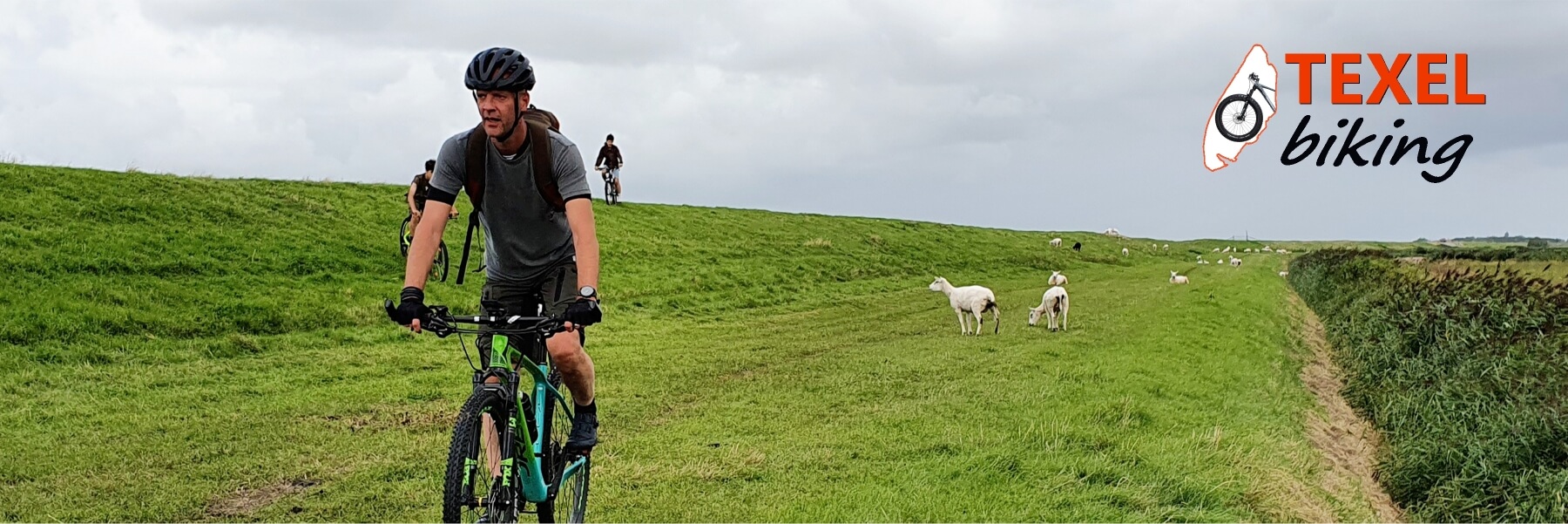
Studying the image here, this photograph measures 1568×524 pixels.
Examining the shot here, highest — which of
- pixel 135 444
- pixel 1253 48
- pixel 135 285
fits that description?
pixel 1253 48

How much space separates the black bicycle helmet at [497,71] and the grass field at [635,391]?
3220mm

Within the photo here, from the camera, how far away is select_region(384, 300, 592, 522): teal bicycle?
4.39 metres

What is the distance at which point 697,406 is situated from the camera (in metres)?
11.2

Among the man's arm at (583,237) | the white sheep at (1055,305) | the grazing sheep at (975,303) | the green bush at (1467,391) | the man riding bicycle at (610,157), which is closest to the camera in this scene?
the man's arm at (583,237)

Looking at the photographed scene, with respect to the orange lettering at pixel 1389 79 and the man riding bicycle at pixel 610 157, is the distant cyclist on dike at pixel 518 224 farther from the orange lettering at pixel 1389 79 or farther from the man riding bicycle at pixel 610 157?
the man riding bicycle at pixel 610 157

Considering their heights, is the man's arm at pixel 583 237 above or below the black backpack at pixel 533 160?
below

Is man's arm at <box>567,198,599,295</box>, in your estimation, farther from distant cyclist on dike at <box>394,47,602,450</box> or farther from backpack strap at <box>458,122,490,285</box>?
backpack strap at <box>458,122,490,285</box>

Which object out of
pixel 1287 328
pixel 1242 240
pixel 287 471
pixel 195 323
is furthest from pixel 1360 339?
pixel 1242 240

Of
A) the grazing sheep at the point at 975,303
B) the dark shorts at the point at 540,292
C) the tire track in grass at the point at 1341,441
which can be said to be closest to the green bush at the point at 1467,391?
the tire track in grass at the point at 1341,441

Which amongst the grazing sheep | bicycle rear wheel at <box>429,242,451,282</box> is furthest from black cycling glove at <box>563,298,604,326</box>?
bicycle rear wheel at <box>429,242,451,282</box>

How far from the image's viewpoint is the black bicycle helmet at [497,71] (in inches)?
184

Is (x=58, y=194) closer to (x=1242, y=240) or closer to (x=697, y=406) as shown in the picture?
(x=697, y=406)

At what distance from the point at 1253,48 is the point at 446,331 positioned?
18159 millimetres

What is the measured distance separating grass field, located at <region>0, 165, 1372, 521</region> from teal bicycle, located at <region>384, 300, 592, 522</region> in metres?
1.91
